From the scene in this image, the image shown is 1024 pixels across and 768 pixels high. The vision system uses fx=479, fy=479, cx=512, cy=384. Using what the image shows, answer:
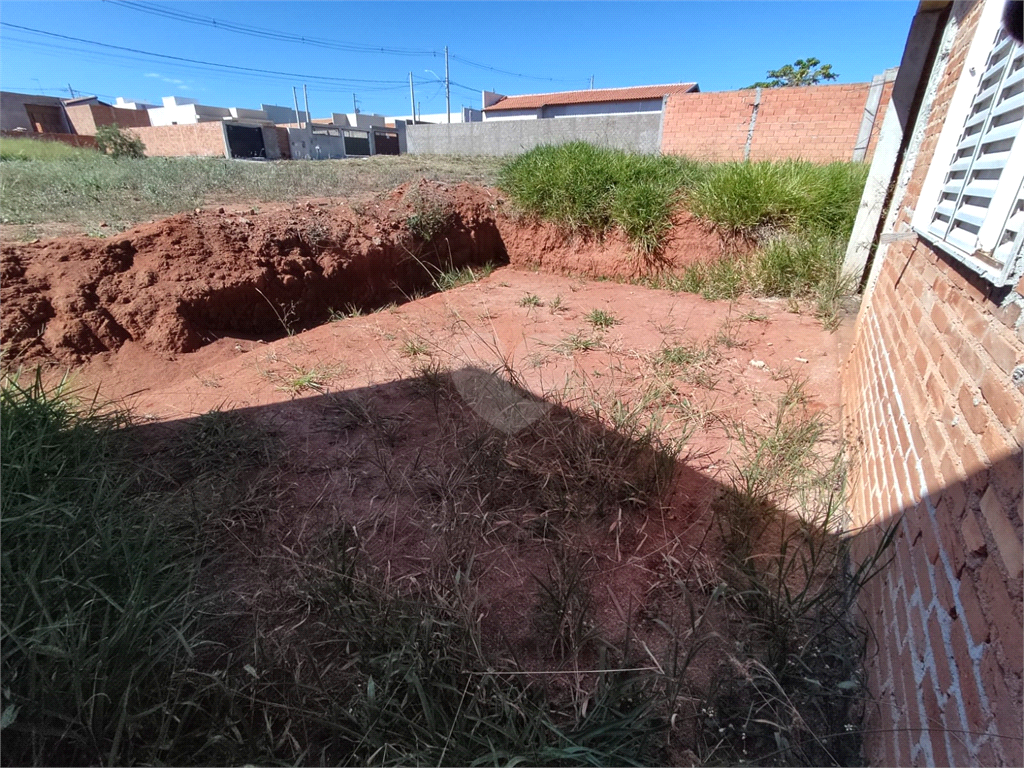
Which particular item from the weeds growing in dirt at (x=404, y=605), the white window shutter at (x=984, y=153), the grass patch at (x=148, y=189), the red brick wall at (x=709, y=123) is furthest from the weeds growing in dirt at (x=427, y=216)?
the red brick wall at (x=709, y=123)

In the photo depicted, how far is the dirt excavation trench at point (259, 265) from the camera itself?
11.1 feet

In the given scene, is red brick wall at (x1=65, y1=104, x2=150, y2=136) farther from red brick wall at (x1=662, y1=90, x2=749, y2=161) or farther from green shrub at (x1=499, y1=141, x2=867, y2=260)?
green shrub at (x1=499, y1=141, x2=867, y2=260)

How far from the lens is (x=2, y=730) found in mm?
1123

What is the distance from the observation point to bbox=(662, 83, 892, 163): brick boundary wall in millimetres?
10492

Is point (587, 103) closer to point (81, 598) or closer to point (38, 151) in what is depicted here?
point (38, 151)

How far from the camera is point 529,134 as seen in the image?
15812mm

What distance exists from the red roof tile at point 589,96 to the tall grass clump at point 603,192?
2312 centimetres

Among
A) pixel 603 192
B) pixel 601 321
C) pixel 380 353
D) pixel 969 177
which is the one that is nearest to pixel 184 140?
pixel 603 192

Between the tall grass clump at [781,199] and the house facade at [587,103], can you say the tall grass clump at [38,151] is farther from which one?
the house facade at [587,103]

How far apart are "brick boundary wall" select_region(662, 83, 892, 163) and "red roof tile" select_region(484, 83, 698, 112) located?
50.4 ft

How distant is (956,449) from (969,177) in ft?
3.84

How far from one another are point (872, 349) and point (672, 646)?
1.90m

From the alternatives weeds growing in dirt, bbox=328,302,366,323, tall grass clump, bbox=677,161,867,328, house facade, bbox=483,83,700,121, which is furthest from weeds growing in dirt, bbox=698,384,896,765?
house facade, bbox=483,83,700,121

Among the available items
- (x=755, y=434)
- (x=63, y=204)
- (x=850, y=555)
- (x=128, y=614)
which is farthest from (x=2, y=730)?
(x=63, y=204)
